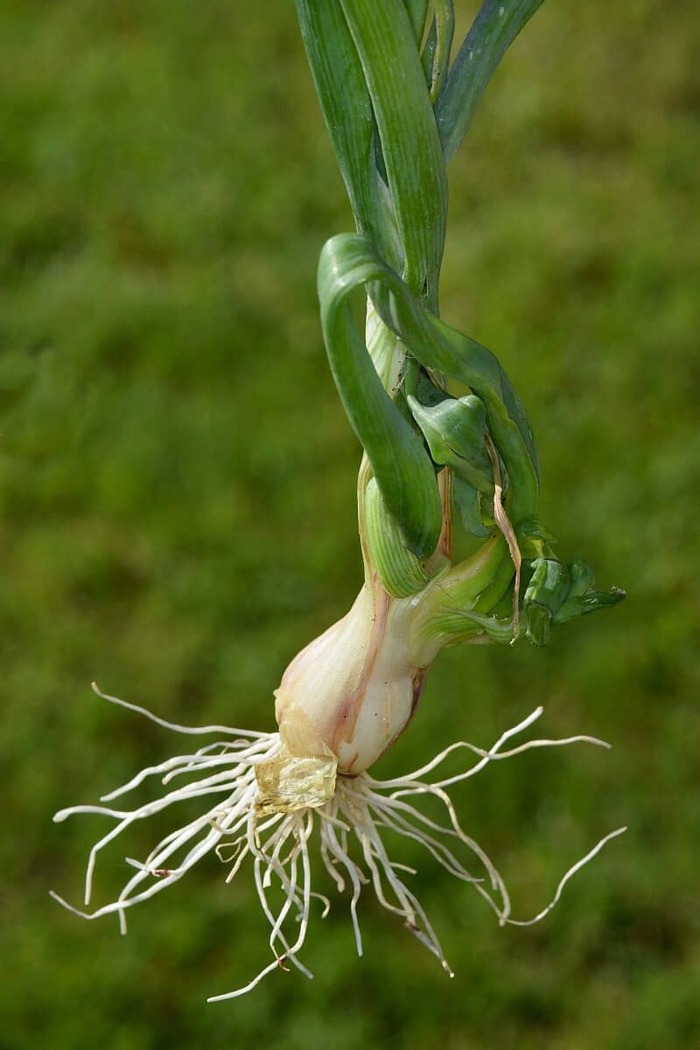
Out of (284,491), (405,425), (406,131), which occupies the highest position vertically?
(406,131)

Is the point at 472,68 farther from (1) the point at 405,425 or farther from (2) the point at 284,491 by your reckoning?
(2) the point at 284,491

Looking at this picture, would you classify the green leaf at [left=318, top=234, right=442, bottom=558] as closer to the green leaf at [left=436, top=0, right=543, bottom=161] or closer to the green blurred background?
the green leaf at [left=436, top=0, right=543, bottom=161]

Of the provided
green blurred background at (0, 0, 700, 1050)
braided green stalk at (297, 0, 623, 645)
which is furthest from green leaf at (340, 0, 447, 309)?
green blurred background at (0, 0, 700, 1050)

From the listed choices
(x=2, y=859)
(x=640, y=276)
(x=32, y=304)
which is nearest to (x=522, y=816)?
(x=2, y=859)

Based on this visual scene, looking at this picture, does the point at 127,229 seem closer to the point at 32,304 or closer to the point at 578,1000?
the point at 32,304

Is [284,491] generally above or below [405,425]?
below

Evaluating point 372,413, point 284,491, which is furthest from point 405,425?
point 284,491

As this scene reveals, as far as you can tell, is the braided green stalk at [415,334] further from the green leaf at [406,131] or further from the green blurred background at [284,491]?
the green blurred background at [284,491]
